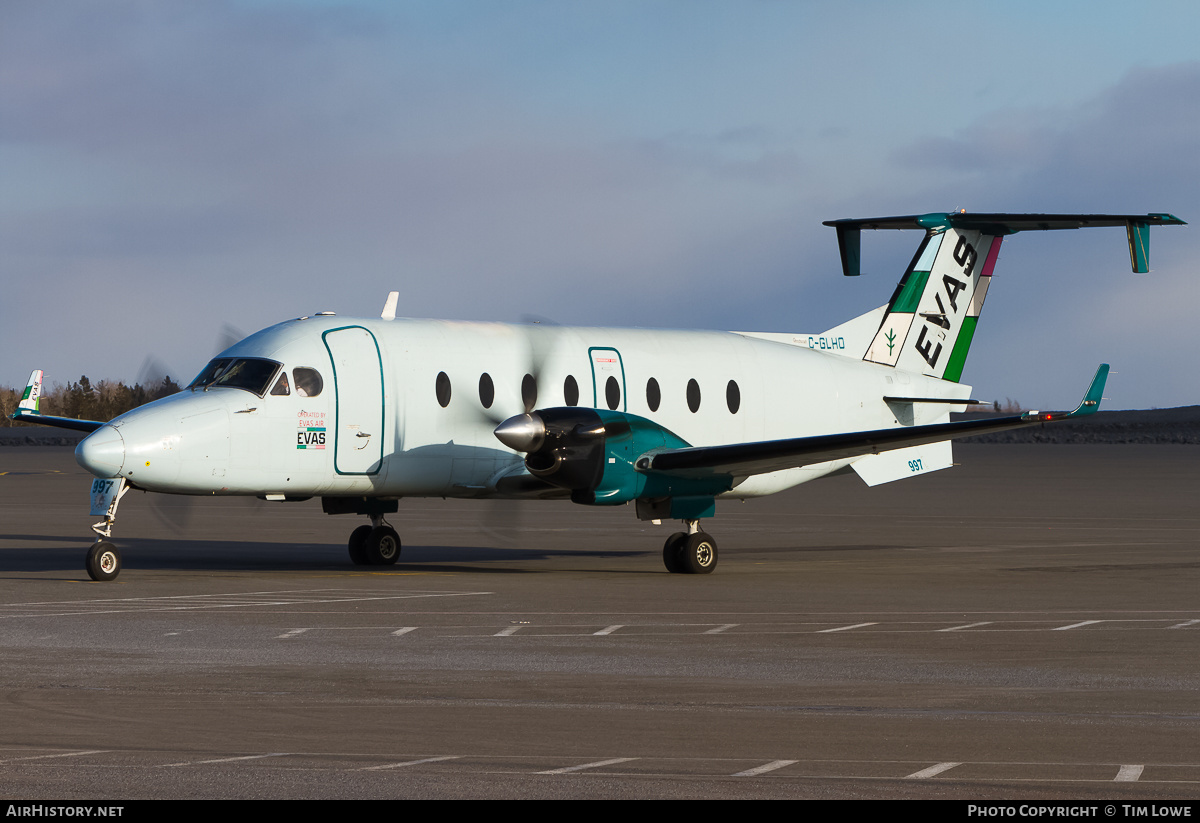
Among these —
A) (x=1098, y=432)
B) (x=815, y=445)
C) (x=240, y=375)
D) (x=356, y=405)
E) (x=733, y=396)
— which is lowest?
(x=1098, y=432)

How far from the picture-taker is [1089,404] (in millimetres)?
19828

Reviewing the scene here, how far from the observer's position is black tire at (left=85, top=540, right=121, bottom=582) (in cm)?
1858

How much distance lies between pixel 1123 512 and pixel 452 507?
1663 cm

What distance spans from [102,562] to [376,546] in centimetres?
456

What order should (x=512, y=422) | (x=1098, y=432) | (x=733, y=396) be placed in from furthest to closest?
(x=1098, y=432), (x=733, y=396), (x=512, y=422)

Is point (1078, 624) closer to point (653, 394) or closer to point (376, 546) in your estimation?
point (653, 394)

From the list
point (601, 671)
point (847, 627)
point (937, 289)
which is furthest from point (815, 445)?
point (601, 671)

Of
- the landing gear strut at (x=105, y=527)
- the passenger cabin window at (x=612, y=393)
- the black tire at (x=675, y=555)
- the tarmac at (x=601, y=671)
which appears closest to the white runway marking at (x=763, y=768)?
the tarmac at (x=601, y=671)

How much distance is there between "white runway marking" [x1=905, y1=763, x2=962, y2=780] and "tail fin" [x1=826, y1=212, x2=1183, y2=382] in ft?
60.2

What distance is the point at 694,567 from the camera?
2097 centimetres

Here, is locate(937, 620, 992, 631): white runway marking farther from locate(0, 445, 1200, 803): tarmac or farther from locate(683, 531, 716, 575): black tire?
locate(683, 531, 716, 575): black tire

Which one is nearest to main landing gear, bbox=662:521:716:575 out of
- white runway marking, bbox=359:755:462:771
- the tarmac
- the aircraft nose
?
the tarmac
